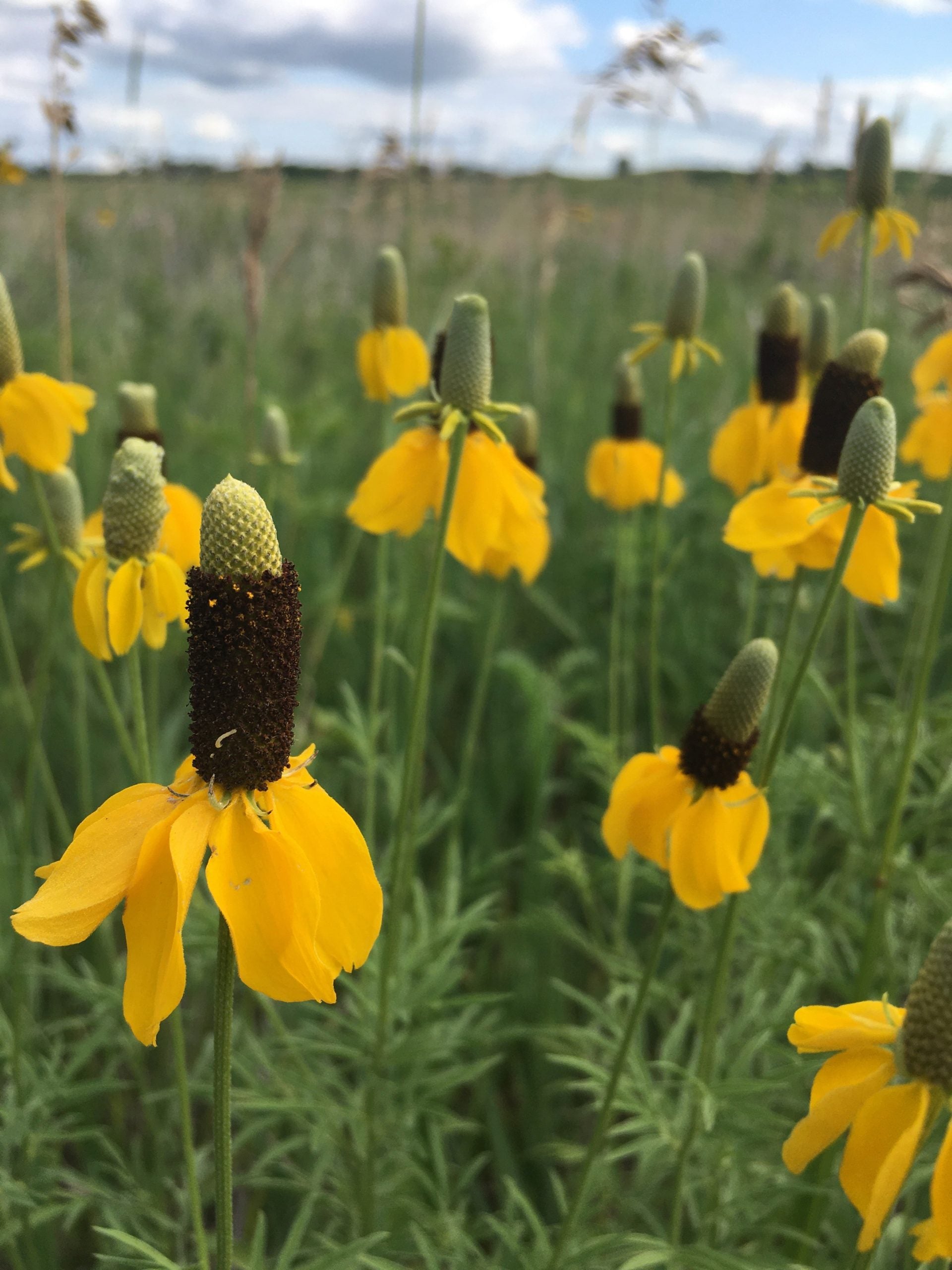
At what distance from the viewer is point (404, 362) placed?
2.14m

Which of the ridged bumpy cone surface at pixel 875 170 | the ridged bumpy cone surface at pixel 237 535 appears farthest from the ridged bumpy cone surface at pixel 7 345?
the ridged bumpy cone surface at pixel 875 170

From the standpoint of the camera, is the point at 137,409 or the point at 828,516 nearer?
the point at 828,516

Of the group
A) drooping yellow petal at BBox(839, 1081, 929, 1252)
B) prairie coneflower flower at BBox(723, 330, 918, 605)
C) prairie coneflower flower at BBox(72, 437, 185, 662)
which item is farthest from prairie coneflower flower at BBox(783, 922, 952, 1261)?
prairie coneflower flower at BBox(72, 437, 185, 662)

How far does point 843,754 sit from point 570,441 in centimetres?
251

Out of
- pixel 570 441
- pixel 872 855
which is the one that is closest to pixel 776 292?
pixel 872 855

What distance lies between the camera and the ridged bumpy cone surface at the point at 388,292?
219 cm

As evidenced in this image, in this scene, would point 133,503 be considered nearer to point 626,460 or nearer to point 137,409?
point 137,409

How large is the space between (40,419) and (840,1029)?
1.36 meters

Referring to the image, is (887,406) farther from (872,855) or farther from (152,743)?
(152,743)

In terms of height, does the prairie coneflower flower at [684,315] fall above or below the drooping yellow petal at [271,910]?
above

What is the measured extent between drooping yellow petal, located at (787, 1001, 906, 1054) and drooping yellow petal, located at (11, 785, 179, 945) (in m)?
0.56

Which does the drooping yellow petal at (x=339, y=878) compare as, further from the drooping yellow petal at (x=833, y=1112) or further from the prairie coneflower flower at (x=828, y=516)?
the prairie coneflower flower at (x=828, y=516)

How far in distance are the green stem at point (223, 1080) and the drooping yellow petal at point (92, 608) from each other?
0.56 metres

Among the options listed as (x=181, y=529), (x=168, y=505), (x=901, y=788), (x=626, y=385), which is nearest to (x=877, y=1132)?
(x=901, y=788)
